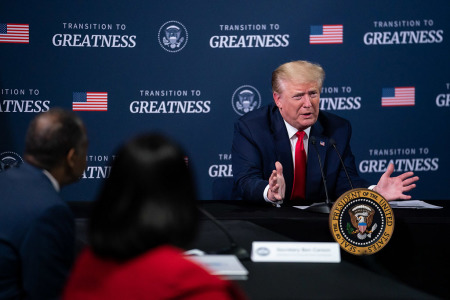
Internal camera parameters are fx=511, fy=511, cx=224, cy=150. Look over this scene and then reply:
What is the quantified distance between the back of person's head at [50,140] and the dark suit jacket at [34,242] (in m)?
0.16

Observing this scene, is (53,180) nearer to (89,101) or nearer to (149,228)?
(149,228)

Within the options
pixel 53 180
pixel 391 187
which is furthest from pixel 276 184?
pixel 53 180

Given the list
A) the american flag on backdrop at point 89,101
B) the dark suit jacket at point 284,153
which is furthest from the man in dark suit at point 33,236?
the american flag on backdrop at point 89,101

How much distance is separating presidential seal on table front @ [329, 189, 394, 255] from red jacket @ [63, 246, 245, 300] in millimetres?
1029

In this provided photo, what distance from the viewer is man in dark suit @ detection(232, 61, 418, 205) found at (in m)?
3.08

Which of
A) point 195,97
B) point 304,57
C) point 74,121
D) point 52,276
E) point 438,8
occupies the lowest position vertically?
point 52,276

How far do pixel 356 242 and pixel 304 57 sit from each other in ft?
9.90

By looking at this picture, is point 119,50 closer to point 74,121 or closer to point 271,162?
point 271,162

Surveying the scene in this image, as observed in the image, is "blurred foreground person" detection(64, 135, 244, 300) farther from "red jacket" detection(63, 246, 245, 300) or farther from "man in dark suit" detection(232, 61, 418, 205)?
"man in dark suit" detection(232, 61, 418, 205)

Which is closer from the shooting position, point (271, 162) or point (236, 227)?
point (236, 227)

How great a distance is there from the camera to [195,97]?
14.9 ft

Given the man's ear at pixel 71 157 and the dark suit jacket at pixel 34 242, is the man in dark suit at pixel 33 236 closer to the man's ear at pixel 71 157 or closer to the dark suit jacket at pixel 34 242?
the dark suit jacket at pixel 34 242

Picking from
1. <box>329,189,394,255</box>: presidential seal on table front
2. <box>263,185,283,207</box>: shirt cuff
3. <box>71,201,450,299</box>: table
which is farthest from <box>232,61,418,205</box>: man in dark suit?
<box>329,189,394,255</box>: presidential seal on table front

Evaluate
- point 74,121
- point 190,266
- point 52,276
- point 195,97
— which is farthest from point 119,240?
point 195,97
